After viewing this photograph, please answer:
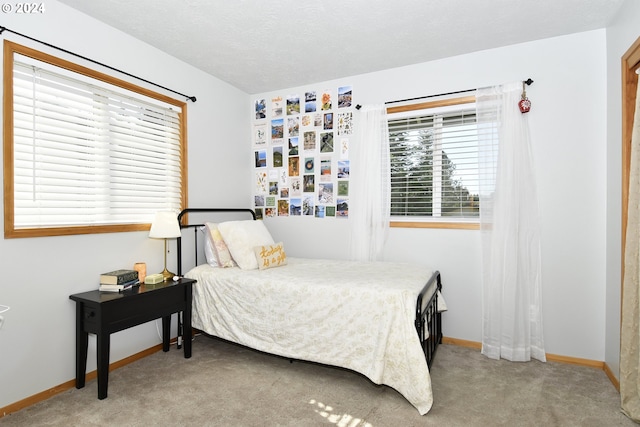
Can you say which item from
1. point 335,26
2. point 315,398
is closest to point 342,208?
point 335,26

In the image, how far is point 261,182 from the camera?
13.4 ft

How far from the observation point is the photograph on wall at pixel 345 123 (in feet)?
11.7

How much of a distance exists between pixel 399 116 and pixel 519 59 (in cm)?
107

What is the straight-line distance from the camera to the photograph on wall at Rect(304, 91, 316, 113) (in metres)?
3.75

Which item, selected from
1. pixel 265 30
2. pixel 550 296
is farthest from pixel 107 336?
pixel 550 296

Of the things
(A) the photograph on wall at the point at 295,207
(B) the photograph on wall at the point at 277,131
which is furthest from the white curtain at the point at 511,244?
(B) the photograph on wall at the point at 277,131

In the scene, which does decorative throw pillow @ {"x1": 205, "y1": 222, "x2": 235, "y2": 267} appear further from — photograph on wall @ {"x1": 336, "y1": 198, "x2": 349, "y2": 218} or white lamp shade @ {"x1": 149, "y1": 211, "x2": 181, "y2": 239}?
photograph on wall @ {"x1": 336, "y1": 198, "x2": 349, "y2": 218}

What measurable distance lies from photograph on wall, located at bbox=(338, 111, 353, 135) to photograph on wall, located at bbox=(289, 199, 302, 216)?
87 centimetres

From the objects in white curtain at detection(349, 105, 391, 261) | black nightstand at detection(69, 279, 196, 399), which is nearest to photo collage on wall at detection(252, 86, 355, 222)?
white curtain at detection(349, 105, 391, 261)

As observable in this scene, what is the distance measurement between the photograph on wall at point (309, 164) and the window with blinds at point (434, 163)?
2.74 ft

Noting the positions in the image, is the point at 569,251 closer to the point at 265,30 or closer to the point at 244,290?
the point at 244,290

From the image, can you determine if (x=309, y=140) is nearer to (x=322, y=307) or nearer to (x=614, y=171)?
(x=322, y=307)

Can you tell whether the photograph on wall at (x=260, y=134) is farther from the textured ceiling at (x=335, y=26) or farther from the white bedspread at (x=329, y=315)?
the white bedspread at (x=329, y=315)

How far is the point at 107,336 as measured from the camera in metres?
2.18
